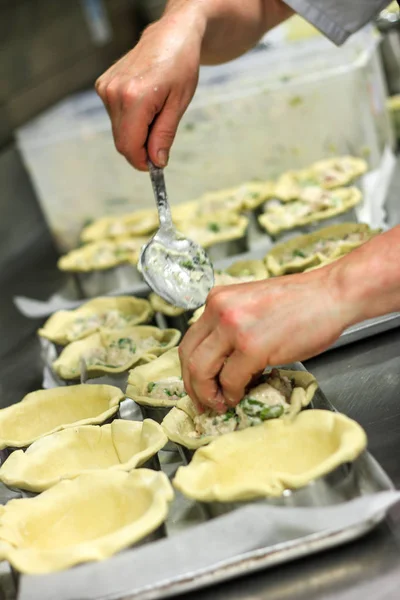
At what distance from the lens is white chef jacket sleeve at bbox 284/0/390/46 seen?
2.53 m

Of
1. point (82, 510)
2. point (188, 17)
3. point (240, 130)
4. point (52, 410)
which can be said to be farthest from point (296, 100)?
point (82, 510)

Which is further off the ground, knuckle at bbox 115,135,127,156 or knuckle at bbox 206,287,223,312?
knuckle at bbox 115,135,127,156

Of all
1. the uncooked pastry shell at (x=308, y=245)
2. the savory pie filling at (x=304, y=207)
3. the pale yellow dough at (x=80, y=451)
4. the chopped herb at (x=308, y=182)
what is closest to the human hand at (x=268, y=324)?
the pale yellow dough at (x=80, y=451)

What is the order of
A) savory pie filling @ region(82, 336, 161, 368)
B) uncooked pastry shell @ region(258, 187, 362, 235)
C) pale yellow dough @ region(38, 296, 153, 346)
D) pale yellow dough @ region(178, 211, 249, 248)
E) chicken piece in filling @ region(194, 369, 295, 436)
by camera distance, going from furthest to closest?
pale yellow dough @ region(178, 211, 249, 248) → uncooked pastry shell @ region(258, 187, 362, 235) → pale yellow dough @ region(38, 296, 153, 346) → savory pie filling @ region(82, 336, 161, 368) → chicken piece in filling @ region(194, 369, 295, 436)

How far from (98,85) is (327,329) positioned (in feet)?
3.44

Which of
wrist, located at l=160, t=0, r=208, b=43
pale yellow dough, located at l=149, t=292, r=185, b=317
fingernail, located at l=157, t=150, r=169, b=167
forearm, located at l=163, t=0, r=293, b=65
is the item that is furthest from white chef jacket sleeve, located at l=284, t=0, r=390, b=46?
pale yellow dough, located at l=149, t=292, r=185, b=317

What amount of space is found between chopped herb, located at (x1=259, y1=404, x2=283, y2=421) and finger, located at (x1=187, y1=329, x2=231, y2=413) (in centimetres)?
9

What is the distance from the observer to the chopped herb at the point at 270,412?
1626 mm

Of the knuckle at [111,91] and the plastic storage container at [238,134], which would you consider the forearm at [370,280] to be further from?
the plastic storage container at [238,134]

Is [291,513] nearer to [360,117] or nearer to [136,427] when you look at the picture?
[136,427]

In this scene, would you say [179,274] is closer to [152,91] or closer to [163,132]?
[163,132]

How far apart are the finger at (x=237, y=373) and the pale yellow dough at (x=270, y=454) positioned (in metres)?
0.09

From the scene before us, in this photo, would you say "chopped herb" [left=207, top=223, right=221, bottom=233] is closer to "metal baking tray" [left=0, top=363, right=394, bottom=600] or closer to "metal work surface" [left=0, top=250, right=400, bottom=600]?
"metal work surface" [left=0, top=250, right=400, bottom=600]

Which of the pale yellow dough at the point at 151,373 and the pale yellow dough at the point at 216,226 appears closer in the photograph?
the pale yellow dough at the point at 151,373
